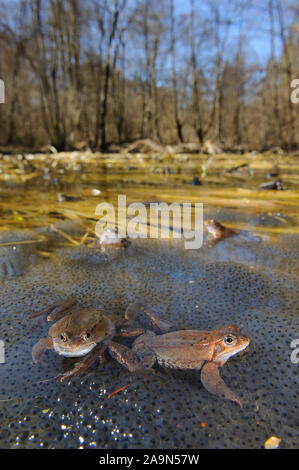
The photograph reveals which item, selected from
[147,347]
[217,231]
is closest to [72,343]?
[147,347]

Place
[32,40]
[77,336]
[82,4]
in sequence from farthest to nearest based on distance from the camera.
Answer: [32,40]
[82,4]
[77,336]

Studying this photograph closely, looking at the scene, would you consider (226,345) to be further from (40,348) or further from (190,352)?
(40,348)

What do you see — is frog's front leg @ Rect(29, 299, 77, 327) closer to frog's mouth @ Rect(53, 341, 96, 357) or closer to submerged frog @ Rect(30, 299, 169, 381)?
submerged frog @ Rect(30, 299, 169, 381)

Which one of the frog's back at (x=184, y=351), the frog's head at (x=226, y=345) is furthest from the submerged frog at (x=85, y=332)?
the frog's head at (x=226, y=345)

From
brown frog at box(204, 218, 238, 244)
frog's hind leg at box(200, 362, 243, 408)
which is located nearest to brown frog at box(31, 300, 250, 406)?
frog's hind leg at box(200, 362, 243, 408)
